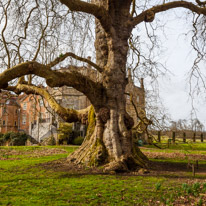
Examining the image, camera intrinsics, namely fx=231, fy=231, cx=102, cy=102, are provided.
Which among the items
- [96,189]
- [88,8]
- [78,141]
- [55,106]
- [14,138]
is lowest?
[78,141]

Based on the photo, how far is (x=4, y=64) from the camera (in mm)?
11445

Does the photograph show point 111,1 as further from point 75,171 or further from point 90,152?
point 75,171

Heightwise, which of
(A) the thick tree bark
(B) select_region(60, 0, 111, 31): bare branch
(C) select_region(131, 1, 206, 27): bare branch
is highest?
(C) select_region(131, 1, 206, 27): bare branch

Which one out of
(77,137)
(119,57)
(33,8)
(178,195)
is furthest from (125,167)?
(77,137)

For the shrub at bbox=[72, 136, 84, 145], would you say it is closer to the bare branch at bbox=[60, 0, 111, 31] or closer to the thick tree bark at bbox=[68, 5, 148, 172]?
the thick tree bark at bbox=[68, 5, 148, 172]

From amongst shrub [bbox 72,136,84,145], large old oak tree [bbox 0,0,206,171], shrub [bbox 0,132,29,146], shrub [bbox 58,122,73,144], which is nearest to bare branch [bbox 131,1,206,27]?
large old oak tree [bbox 0,0,206,171]

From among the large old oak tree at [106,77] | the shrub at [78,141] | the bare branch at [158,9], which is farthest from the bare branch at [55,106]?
the shrub at [78,141]

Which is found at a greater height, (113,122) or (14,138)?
(113,122)

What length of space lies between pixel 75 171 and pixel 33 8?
656cm

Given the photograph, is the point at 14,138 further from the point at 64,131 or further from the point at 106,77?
the point at 106,77

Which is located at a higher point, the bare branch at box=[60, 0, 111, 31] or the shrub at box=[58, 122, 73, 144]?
the bare branch at box=[60, 0, 111, 31]

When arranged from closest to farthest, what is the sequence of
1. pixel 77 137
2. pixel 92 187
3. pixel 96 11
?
pixel 92 187 → pixel 96 11 → pixel 77 137

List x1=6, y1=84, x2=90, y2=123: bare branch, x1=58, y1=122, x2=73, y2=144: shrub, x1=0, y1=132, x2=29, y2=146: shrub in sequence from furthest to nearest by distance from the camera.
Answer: x1=0, y1=132, x2=29, y2=146: shrub, x1=58, y1=122, x2=73, y2=144: shrub, x1=6, y1=84, x2=90, y2=123: bare branch

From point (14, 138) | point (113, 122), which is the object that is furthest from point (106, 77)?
point (14, 138)
